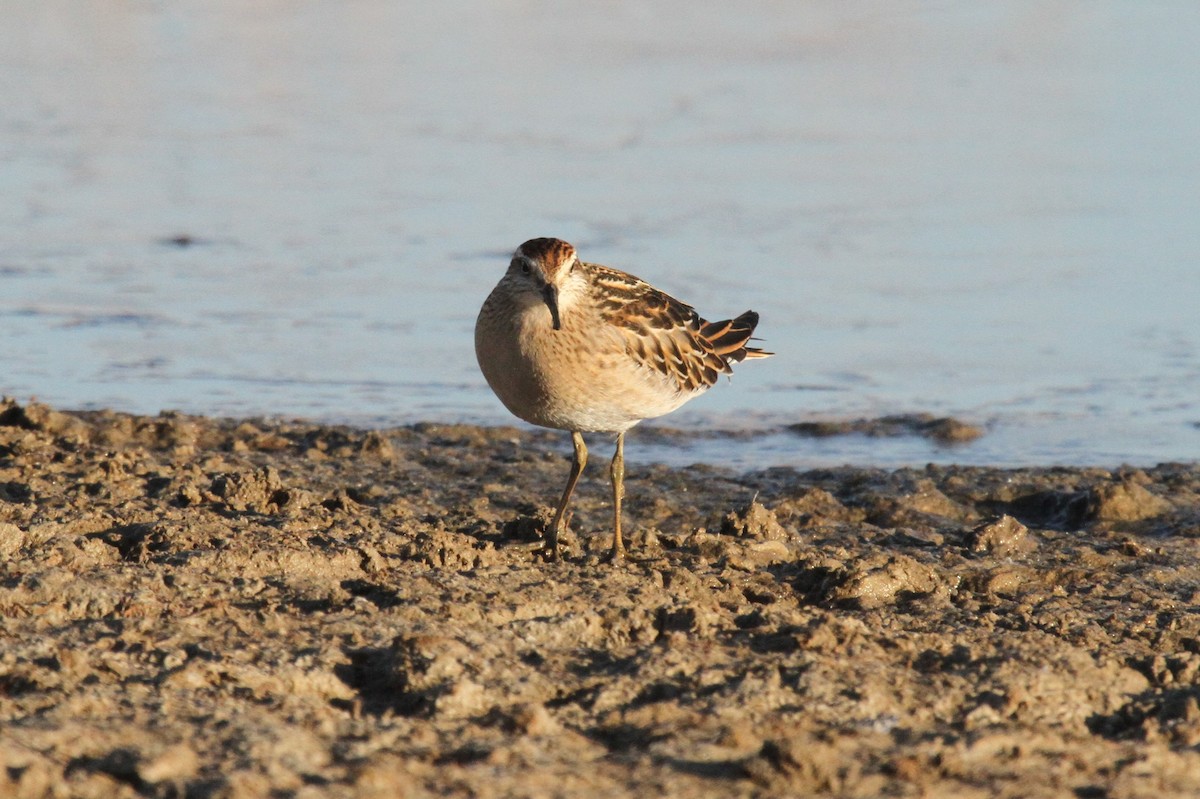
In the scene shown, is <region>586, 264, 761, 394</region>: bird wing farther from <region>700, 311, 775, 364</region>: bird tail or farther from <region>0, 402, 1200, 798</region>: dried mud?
<region>0, 402, 1200, 798</region>: dried mud

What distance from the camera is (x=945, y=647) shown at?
5.64m

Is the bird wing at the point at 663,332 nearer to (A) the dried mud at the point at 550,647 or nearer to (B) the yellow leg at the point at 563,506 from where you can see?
(B) the yellow leg at the point at 563,506

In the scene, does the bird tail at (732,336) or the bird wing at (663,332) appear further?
the bird tail at (732,336)

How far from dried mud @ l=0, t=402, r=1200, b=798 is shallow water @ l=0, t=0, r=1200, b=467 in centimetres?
302

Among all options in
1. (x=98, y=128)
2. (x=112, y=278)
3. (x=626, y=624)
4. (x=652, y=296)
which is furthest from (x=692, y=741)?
(x=98, y=128)

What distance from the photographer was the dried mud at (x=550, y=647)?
4352 mm

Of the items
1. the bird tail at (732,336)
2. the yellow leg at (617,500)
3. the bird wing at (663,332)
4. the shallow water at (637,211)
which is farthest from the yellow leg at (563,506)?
the shallow water at (637,211)

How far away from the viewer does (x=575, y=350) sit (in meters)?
7.28

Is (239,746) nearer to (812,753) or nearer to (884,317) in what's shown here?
(812,753)

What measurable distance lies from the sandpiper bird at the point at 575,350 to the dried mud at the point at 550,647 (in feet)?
1.61

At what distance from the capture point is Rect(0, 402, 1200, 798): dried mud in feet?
14.3

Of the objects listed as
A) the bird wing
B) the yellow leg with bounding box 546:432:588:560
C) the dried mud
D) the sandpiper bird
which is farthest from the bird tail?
the yellow leg with bounding box 546:432:588:560

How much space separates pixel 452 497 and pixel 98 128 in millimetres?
11276

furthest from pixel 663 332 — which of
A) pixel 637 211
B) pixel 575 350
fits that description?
pixel 637 211
